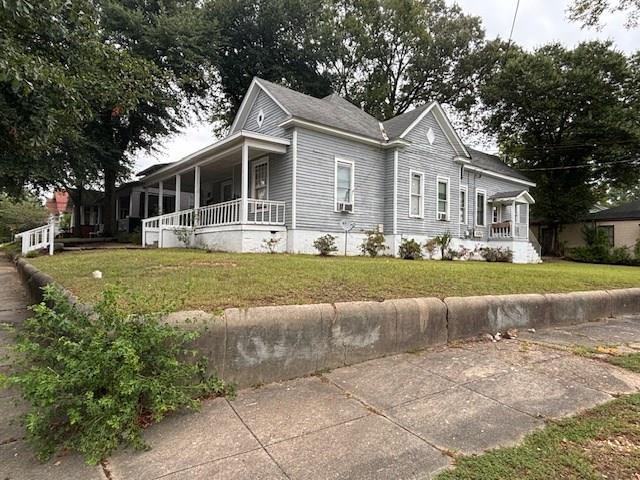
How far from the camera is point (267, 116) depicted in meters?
13.8

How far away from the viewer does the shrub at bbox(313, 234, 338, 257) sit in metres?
11.7

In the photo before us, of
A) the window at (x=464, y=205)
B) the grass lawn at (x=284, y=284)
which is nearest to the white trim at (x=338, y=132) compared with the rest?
the window at (x=464, y=205)

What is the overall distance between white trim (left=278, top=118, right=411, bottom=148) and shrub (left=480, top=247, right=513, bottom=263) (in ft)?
22.3

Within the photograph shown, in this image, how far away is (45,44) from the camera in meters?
4.96

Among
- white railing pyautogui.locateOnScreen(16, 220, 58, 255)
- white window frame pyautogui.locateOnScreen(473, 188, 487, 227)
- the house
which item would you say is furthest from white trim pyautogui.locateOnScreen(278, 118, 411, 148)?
white railing pyautogui.locateOnScreen(16, 220, 58, 255)

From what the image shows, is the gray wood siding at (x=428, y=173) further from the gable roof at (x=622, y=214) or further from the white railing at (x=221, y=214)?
the gable roof at (x=622, y=214)

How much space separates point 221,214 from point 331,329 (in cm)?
958

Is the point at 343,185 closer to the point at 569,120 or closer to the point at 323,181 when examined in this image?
the point at 323,181

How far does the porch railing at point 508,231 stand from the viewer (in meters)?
17.5

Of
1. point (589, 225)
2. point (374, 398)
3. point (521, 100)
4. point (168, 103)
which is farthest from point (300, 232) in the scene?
point (589, 225)

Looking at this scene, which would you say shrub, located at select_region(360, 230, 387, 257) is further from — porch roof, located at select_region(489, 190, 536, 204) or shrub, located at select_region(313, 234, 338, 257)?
porch roof, located at select_region(489, 190, 536, 204)

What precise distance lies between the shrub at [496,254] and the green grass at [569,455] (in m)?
15.3

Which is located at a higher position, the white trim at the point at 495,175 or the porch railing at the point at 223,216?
the white trim at the point at 495,175

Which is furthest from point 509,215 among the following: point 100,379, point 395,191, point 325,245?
point 100,379
